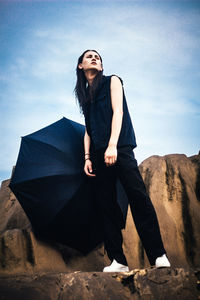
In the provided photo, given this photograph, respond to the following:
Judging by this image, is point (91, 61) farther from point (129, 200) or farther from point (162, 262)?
point (162, 262)

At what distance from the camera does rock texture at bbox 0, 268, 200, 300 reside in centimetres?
202

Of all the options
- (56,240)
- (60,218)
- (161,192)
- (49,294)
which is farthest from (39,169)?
(161,192)

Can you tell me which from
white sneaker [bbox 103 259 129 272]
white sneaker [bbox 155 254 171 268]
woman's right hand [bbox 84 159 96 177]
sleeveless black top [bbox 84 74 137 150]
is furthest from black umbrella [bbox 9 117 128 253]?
white sneaker [bbox 155 254 171 268]

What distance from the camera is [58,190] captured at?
320 centimetres

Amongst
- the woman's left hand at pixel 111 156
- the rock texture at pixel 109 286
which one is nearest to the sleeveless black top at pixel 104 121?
the woman's left hand at pixel 111 156

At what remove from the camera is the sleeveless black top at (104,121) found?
9.64 ft

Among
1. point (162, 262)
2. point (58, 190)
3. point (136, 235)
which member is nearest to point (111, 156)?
point (58, 190)

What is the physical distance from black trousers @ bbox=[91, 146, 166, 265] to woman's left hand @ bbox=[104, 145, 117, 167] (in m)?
0.11

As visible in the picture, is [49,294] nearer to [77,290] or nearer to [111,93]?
[77,290]

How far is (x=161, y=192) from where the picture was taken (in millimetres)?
4820

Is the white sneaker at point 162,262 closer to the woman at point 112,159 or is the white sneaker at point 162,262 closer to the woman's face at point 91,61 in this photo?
the woman at point 112,159

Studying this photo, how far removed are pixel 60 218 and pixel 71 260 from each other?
91 centimetres

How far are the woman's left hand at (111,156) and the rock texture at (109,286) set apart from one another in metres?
1.00

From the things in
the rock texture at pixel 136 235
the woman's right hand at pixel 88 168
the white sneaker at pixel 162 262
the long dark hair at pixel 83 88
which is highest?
the long dark hair at pixel 83 88
